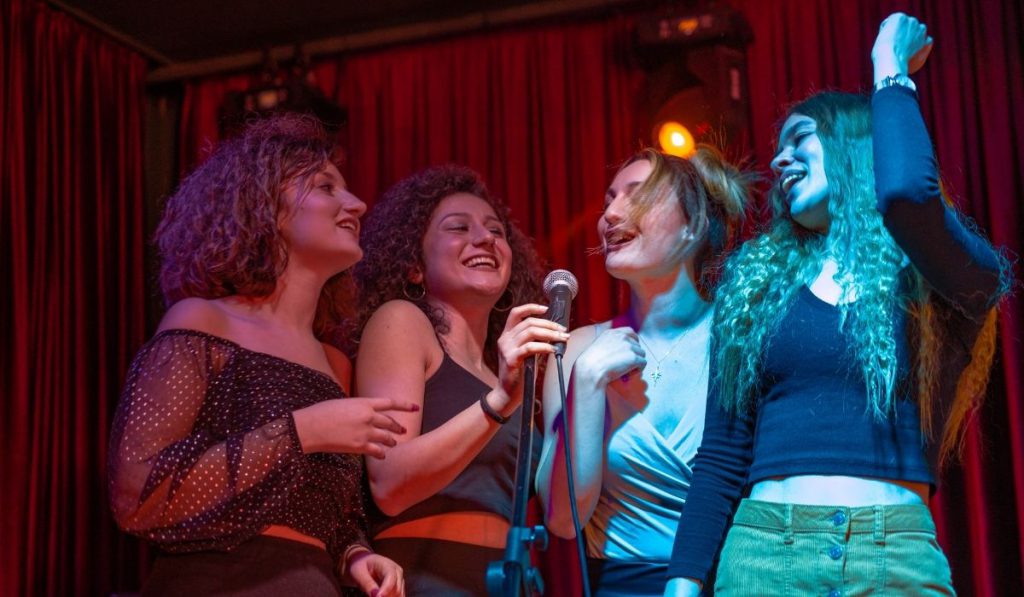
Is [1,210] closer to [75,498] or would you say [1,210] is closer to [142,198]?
[142,198]

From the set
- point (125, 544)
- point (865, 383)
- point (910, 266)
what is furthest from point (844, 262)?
point (125, 544)

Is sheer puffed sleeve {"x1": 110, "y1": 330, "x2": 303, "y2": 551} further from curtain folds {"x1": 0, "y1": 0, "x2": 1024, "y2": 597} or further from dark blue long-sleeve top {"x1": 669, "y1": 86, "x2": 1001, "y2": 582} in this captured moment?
curtain folds {"x1": 0, "y1": 0, "x2": 1024, "y2": 597}

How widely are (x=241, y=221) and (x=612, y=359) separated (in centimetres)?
95

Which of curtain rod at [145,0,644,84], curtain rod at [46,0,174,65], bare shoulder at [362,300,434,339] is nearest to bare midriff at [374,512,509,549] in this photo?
bare shoulder at [362,300,434,339]

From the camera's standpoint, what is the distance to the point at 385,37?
199 inches

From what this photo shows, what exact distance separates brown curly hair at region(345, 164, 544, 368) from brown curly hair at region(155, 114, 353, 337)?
153 mm

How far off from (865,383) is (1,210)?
12.5 feet

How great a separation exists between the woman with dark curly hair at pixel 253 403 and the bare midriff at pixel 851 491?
0.77 meters

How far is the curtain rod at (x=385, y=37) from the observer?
4.80 meters

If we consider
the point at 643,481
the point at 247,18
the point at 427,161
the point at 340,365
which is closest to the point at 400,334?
the point at 340,365

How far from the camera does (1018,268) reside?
13.1ft

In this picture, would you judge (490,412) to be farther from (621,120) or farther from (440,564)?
(621,120)

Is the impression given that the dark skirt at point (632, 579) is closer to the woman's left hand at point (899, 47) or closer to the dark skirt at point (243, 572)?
the dark skirt at point (243, 572)

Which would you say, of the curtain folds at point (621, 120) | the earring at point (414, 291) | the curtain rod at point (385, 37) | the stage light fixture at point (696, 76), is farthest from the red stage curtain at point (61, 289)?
the stage light fixture at point (696, 76)
